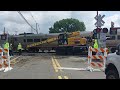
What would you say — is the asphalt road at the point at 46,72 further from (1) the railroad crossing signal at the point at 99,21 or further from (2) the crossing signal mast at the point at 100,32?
(1) the railroad crossing signal at the point at 99,21

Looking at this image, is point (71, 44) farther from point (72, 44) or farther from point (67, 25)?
point (67, 25)

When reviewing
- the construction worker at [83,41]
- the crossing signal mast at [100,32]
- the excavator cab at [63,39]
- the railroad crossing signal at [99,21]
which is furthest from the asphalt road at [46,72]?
the excavator cab at [63,39]

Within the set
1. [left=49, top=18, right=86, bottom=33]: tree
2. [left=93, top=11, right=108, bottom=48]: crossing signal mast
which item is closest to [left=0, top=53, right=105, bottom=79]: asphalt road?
[left=93, top=11, right=108, bottom=48]: crossing signal mast

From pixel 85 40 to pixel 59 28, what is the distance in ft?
215

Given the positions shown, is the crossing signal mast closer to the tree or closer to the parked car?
the parked car

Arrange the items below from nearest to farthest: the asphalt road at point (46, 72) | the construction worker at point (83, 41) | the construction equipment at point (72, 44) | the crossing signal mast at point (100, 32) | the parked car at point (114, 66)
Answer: the parked car at point (114, 66), the asphalt road at point (46, 72), the crossing signal mast at point (100, 32), the construction worker at point (83, 41), the construction equipment at point (72, 44)

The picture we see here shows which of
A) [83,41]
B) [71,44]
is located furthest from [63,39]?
[83,41]

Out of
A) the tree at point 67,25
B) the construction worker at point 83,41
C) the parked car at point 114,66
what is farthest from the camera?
the tree at point 67,25

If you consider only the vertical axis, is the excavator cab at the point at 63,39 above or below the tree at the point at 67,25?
below

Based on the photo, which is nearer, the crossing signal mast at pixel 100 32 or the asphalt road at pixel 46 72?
the asphalt road at pixel 46 72
